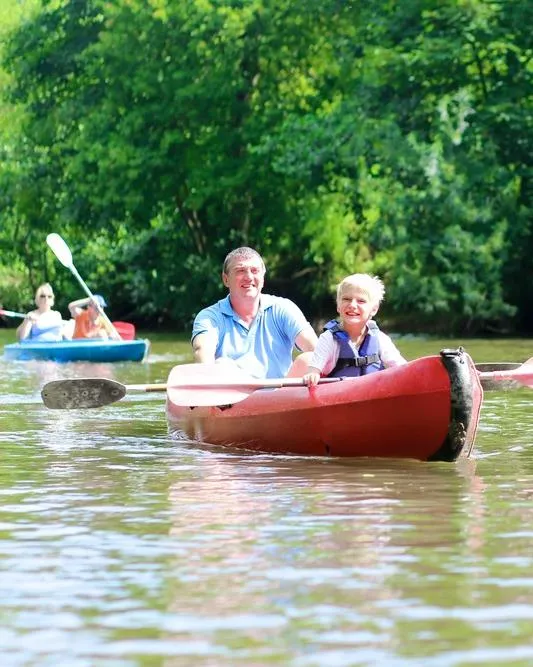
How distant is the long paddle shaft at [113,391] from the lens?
31.5 feet

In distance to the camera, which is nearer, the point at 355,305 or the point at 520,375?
the point at 355,305

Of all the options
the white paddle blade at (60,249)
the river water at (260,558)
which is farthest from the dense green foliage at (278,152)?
the river water at (260,558)

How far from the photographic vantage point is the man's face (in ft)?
32.7

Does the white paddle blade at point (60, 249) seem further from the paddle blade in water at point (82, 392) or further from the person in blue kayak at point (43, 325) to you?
the paddle blade in water at point (82, 392)

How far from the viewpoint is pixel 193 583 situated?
5.59 meters

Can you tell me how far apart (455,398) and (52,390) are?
2591 mm

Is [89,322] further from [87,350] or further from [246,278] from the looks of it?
[246,278]

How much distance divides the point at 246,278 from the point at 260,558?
4143 millimetres

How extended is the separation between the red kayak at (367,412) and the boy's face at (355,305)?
0.32 metres

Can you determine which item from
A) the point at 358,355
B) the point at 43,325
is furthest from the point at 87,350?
the point at 358,355

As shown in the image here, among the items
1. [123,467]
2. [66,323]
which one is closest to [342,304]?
[123,467]

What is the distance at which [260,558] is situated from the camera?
6.05 metres

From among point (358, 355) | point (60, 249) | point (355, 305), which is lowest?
point (358, 355)

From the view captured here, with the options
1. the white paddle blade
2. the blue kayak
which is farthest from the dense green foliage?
the blue kayak
